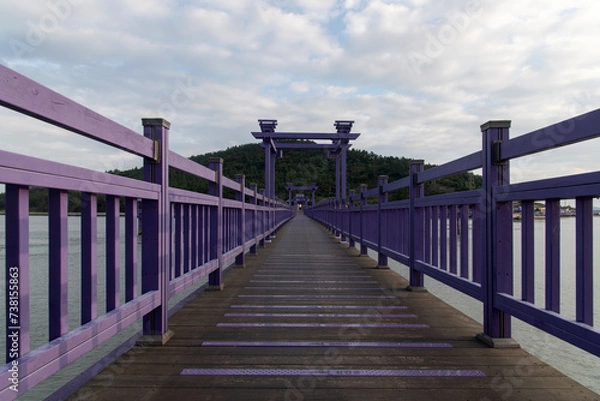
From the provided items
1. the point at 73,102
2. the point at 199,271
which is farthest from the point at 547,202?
the point at 199,271

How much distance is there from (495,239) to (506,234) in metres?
0.07

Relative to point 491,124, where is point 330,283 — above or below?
below

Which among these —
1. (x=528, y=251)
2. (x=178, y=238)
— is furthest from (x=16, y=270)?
(x=528, y=251)

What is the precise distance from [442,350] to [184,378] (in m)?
1.46

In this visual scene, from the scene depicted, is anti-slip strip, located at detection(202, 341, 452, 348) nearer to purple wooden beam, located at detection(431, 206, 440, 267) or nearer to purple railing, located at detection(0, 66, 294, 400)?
purple railing, located at detection(0, 66, 294, 400)

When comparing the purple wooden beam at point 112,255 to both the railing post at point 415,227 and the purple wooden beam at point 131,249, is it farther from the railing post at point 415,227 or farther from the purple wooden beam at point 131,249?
the railing post at point 415,227

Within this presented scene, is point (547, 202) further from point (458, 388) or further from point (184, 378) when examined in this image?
point (184, 378)

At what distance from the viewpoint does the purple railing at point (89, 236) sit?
1375 mm

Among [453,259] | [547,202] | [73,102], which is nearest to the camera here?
[73,102]

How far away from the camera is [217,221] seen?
13.8 feet

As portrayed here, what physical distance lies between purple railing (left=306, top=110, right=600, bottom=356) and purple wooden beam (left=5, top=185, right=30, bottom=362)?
2.14 metres

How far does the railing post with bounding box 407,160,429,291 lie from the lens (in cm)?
398

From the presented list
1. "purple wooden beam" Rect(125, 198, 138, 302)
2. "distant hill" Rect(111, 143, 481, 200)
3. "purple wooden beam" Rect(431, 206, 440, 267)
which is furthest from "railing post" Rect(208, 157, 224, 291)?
"distant hill" Rect(111, 143, 481, 200)

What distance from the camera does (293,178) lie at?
228ft
